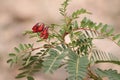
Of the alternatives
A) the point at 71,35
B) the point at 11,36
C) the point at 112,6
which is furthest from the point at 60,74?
the point at 71,35

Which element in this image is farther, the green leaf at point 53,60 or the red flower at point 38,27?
the red flower at point 38,27

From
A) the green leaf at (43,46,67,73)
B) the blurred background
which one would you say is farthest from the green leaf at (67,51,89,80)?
the blurred background

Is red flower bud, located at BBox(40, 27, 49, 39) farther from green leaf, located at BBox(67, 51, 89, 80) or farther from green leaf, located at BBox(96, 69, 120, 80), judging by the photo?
green leaf, located at BBox(96, 69, 120, 80)

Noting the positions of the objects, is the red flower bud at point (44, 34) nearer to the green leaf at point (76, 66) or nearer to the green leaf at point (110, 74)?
the green leaf at point (76, 66)

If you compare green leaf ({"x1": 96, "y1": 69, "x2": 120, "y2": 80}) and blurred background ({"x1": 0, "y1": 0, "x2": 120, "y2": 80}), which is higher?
blurred background ({"x1": 0, "y1": 0, "x2": 120, "y2": 80})

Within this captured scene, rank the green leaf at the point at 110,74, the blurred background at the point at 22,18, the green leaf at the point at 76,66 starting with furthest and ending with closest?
the blurred background at the point at 22,18 < the green leaf at the point at 110,74 < the green leaf at the point at 76,66

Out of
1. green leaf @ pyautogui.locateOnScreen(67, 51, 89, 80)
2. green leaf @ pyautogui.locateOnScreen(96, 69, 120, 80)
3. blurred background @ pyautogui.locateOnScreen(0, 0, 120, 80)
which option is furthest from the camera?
blurred background @ pyautogui.locateOnScreen(0, 0, 120, 80)

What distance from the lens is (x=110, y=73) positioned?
4.74ft

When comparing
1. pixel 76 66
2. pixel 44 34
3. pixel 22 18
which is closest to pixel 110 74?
pixel 76 66

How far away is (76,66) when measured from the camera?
1.30 m

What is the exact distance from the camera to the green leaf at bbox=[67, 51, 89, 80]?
4.09ft

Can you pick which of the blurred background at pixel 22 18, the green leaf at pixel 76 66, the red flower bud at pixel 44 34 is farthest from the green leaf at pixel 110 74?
the blurred background at pixel 22 18

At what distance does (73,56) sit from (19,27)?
5.04 feet

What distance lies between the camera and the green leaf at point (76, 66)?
1245 mm
